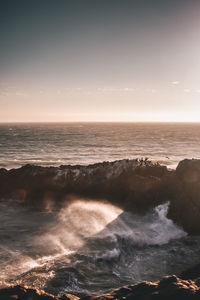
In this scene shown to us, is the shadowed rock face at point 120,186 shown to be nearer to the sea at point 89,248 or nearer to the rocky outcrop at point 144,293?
the sea at point 89,248

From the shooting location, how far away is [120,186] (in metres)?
16.4

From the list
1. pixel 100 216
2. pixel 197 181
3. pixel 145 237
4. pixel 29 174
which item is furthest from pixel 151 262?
pixel 29 174

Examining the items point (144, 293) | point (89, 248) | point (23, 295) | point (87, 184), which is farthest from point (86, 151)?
point (144, 293)

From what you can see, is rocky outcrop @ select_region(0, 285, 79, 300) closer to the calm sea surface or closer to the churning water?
the churning water

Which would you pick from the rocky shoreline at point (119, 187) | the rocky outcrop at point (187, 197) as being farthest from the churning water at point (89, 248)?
the rocky shoreline at point (119, 187)

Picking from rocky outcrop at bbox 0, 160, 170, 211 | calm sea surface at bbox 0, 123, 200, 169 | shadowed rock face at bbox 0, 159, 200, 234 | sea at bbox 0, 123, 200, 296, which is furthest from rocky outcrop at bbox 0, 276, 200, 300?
calm sea surface at bbox 0, 123, 200, 169

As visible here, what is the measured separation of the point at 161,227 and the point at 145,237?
1563mm

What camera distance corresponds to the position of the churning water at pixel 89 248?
26.1 feet

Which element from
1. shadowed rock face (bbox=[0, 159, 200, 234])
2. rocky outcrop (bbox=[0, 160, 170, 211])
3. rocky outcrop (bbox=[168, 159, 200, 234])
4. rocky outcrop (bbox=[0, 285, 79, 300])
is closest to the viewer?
rocky outcrop (bbox=[0, 285, 79, 300])

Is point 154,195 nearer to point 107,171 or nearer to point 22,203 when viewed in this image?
point 107,171

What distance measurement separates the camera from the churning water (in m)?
7.95

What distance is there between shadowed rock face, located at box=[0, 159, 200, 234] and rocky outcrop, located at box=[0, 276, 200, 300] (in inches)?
273

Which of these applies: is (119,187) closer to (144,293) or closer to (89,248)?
(89,248)

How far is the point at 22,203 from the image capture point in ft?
51.4
